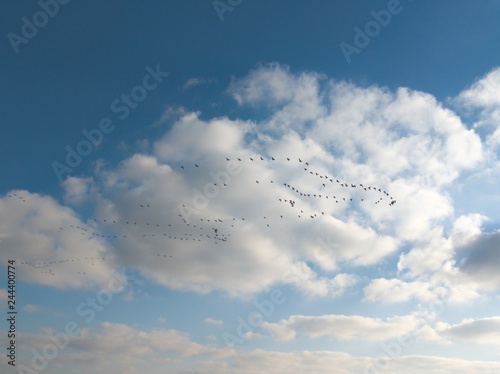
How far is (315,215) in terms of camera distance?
106 metres

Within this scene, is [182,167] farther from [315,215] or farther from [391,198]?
[391,198]

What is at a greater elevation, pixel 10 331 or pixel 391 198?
pixel 391 198

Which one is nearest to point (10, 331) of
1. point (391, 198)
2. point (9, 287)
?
point (9, 287)

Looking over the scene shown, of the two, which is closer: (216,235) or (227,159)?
(227,159)

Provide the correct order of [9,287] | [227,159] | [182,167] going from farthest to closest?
[182,167], [227,159], [9,287]

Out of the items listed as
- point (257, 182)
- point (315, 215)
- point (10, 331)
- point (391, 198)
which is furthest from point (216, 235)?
point (10, 331)

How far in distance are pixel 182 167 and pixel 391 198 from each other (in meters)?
68.1

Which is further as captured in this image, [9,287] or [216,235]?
[216,235]

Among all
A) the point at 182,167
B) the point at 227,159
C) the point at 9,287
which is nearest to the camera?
the point at 9,287

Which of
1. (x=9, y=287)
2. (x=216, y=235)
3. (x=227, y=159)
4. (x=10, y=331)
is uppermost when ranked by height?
(x=227, y=159)

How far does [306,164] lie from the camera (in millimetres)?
104125

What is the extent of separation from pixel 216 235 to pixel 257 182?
22458 millimetres

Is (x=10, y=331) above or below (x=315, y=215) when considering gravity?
below

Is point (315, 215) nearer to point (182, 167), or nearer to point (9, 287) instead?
point (182, 167)
